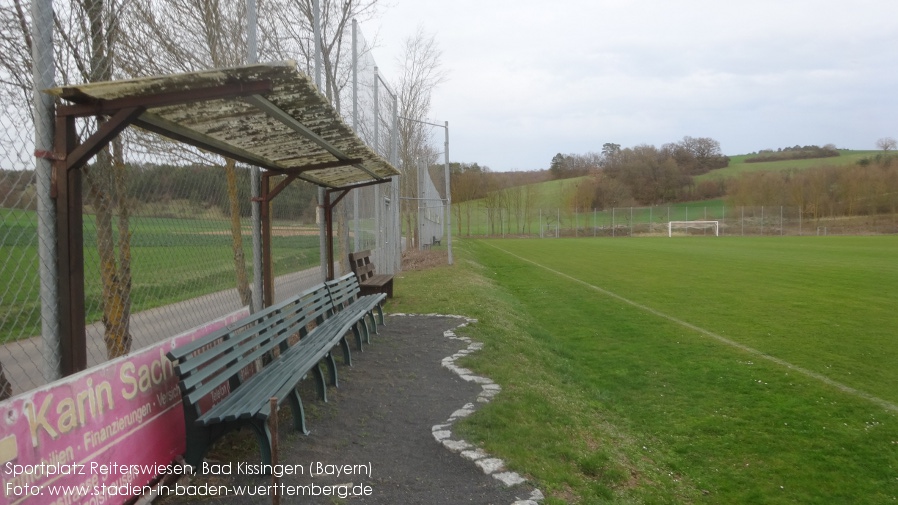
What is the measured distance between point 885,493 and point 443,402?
3523mm

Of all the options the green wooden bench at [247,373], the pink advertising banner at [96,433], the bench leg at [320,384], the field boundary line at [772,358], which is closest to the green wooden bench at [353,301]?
the green wooden bench at [247,373]

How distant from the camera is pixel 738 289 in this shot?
1666 centimetres

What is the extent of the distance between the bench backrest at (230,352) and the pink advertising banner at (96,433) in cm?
16

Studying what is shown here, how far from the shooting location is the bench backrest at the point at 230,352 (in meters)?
3.77

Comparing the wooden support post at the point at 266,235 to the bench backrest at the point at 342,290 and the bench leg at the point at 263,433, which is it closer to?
the bench backrest at the point at 342,290

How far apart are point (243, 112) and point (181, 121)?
0.39m

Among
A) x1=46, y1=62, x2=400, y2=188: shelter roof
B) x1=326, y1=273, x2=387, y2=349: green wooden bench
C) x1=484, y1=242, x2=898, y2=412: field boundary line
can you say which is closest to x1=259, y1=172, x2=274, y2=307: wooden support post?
x1=46, y1=62, x2=400, y2=188: shelter roof

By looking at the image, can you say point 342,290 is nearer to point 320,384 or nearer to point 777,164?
point 320,384

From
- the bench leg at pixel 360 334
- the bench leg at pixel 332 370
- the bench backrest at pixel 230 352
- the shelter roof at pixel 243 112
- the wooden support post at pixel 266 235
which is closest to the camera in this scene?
the shelter roof at pixel 243 112

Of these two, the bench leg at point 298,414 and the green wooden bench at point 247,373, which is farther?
the bench leg at point 298,414

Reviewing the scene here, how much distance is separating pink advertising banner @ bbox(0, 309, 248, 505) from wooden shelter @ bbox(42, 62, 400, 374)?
0.27 m

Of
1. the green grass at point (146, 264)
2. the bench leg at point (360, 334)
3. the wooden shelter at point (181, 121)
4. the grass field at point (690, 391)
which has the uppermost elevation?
the wooden shelter at point (181, 121)

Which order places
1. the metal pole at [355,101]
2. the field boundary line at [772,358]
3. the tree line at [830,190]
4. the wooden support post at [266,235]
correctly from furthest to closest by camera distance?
1. the tree line at [830,190]
2. the metal pole at [355,101]
3. the field boundary line at [772,358]
4. the wooden support post at [266,235]

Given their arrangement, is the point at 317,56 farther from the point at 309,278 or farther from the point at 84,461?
the point at 84,461
